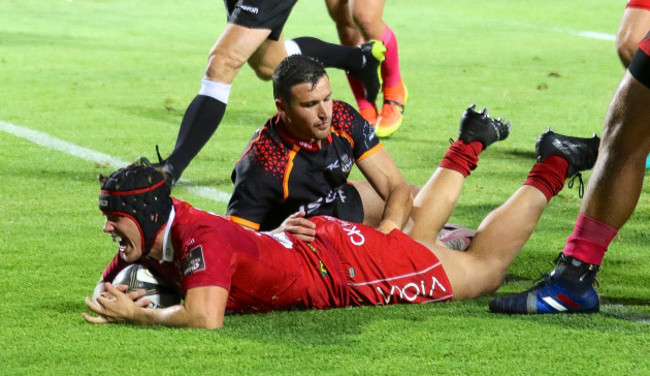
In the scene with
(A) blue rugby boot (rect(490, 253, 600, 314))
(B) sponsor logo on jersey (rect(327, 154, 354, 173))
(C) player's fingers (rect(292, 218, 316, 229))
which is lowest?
(A) blue rugby boot (rect(490, 253, 600, 314))

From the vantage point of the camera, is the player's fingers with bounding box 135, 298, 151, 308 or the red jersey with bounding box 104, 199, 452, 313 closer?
the red jersey with bounding box 104, 199, 452, 313

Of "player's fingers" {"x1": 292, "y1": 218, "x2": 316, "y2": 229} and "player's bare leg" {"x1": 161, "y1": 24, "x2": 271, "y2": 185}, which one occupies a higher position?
"player's bare leg" {"x1": 161, "y1": 24, "x2": 271, "y2": 185}

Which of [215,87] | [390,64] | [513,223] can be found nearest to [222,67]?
[215,87]

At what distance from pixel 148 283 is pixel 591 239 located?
1.61 metres

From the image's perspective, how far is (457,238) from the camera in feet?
17.8

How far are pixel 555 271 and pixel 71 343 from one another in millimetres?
1773

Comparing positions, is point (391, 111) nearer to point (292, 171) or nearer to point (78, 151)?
point (78, 151)

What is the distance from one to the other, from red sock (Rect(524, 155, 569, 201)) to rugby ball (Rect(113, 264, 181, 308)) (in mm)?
1737

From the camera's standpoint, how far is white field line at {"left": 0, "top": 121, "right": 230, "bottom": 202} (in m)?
6.79

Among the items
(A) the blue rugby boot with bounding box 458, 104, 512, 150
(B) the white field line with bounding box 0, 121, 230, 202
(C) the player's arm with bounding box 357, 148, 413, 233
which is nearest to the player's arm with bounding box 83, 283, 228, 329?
(C) the player's arm with bounding box 357, 148, 413, 233

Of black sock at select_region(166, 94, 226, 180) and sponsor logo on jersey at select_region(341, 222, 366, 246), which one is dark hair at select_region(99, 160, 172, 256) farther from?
black sock at select_region(166, 94, 226, 180)

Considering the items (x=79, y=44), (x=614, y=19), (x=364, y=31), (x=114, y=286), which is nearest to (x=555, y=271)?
(x=114, y=286)

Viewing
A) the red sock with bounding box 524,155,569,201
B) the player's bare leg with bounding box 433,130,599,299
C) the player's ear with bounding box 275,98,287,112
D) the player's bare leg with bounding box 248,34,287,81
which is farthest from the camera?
the player's bare leg with bounding box 248,34,287,81

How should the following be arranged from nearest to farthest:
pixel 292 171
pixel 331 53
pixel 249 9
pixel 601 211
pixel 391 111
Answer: pixel 601 211 < pixel 292 171 < pixel 249 9 < pixel 331 53 < pixel 391 111
